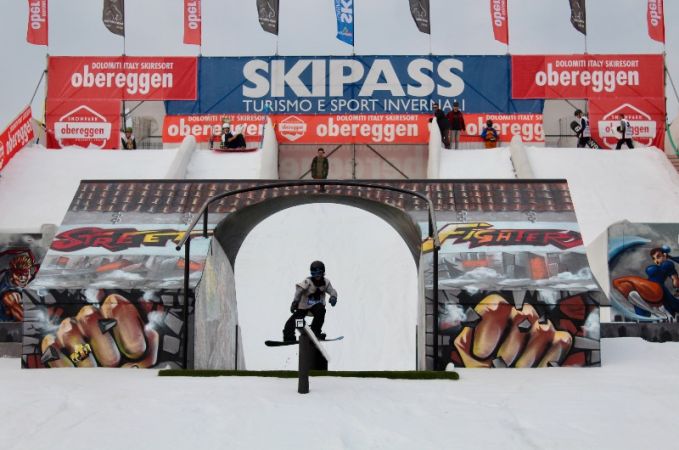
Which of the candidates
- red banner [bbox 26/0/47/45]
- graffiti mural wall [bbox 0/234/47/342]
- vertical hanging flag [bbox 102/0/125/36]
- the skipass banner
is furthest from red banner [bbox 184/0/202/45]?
graffiti mural wall [bbox 0/234/47/342]

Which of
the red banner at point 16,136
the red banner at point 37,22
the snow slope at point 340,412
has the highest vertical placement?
the red banner at point 37,22

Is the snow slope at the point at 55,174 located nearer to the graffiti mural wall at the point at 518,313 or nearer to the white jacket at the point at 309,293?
the white jacket at the point at 309,293

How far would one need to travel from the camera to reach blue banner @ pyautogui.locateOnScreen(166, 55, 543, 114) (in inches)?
1128

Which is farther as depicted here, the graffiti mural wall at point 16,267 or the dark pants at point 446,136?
the dark pants at point 446,136

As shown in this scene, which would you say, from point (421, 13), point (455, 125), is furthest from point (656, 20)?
point (455, 125)

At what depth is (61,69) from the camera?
28938 millimetres

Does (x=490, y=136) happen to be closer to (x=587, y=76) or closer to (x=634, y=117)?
(x=587, y=76)

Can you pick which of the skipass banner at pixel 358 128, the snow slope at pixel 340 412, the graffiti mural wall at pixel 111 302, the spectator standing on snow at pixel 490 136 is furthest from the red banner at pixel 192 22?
the snow slope at pixel 340 412

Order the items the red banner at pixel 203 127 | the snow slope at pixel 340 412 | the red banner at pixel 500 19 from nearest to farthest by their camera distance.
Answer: the snow slope at pixel 340 412, the red banner at pixel 203 127, the red banner at pixel 500 19

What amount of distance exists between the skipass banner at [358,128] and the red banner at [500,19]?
14.6 feet

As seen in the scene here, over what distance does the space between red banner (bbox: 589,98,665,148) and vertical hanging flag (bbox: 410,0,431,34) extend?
654cm

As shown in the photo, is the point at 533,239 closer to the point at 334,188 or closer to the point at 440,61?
the point at 334,188

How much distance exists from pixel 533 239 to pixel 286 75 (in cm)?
1879

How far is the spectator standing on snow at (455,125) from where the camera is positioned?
26.9 metres
